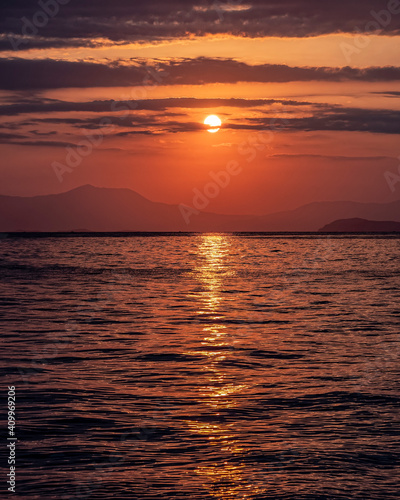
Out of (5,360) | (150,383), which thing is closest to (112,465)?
(150,383)

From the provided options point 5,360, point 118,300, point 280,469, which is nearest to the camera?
point 280,469

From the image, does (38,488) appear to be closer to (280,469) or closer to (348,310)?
(280,469)

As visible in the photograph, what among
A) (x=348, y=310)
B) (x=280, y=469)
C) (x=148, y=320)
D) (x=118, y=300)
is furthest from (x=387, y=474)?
(x=118, y=300)

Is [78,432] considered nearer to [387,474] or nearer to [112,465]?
[112,465]

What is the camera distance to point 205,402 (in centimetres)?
1591

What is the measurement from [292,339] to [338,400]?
9.24 meters

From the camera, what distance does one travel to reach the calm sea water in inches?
444

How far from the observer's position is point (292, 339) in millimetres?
25406

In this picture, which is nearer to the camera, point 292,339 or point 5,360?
point 5,360

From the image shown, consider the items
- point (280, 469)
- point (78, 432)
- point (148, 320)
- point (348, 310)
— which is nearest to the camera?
point (280, 469)

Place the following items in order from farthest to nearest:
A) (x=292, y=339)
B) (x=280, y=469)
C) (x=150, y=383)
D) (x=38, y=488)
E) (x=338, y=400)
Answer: (x=292, y=339)
(x=150, y=383)
(x=338, y=400)
(x=280, y=469)
(x=38, y=488)

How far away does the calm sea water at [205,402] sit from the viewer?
Result: 37.0ft

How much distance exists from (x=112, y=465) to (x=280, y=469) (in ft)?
8.77

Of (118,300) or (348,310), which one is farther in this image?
(118,300)
